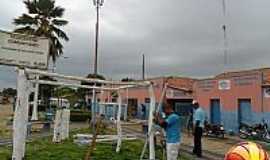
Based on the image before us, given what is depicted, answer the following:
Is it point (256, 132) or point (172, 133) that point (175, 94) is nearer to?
point (256, 132)

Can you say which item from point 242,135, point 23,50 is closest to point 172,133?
point 23,50

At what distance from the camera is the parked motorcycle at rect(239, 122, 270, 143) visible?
20.0m

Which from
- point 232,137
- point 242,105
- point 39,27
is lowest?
point 232,137

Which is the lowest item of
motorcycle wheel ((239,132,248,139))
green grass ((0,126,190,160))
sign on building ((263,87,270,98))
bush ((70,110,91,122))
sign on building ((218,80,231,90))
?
motorcycle wheel ((239,132,248,139))

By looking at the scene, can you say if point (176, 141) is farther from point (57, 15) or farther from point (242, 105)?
point (57, 15)

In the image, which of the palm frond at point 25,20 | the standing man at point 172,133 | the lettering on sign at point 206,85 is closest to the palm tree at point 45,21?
the palm frond at point 25,20

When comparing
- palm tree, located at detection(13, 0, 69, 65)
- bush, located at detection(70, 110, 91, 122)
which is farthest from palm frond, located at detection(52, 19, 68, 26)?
bush, located at detection(70, 110, 91, 122)

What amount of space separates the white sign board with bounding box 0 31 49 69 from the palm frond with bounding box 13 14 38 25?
24261 millimetres

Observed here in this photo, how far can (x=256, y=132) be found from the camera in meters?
20.6

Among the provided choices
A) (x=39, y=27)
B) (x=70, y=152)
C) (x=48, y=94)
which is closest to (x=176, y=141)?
(x=70, y=152)

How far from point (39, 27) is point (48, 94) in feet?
41.0

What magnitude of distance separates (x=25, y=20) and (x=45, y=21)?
1.48m

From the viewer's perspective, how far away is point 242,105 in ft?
76.8

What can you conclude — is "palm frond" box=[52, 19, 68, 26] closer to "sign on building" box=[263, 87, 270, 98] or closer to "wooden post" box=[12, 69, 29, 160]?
"sign on building" box=[263, 87, 270, 98]
